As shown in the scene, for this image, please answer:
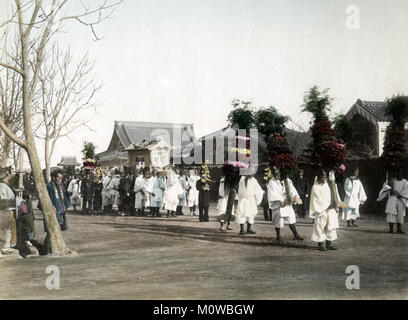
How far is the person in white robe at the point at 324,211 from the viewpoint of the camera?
35.0 ft

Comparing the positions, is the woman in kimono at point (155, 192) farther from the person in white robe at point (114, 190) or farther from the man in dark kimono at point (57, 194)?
the man in dark kimono at point (57, 194)

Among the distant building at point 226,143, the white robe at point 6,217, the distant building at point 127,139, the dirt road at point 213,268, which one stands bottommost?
the dirt road at point 213,268

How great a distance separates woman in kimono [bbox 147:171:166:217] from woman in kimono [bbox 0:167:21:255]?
1028 centimetres

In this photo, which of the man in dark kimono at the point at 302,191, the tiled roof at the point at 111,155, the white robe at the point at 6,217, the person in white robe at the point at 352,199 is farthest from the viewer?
the tiled roof at the point at 111,155

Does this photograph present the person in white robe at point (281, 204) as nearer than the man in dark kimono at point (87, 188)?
Yes

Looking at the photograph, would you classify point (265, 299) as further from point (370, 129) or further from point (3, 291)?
point (370, 129)

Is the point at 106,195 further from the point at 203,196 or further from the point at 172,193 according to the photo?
the point at 203,196

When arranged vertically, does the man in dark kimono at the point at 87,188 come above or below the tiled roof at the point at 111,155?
below

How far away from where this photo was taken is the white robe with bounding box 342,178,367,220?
1571 cm

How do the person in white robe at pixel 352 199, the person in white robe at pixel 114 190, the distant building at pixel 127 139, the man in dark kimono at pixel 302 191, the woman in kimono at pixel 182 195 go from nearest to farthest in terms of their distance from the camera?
the person in white robe at pixel 352 199
the man in dark kimono at pixel 302 191
the woman in kimono at pixel 182 195
the person in white robe at pixel 114 190
the distant building at pixel 127 139

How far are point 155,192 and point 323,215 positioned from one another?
1118 cm

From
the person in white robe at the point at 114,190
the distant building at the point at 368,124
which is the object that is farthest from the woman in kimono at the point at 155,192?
the distant building at the point at 368,124
